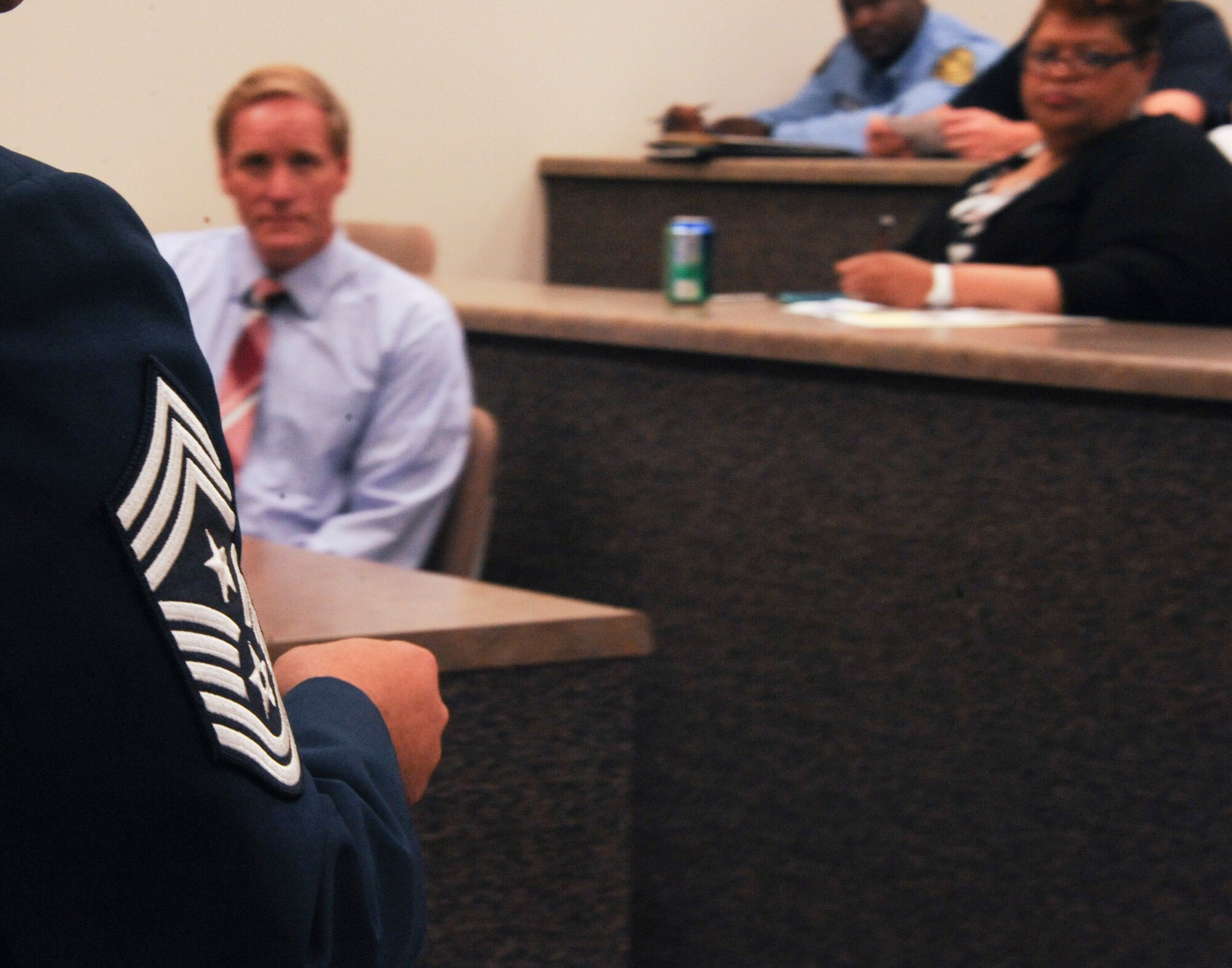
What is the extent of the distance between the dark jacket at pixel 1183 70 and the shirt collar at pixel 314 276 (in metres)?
Answer: 1.45

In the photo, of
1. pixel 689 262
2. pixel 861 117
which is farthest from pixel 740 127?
pixel 689 262

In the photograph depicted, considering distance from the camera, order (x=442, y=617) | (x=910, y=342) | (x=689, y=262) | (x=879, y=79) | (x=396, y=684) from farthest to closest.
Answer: (x=879, y=79), (x=689, y=262), (x=910, y=342), (x=442, y=617), (x=396, y=684)

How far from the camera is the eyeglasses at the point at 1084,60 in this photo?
1.82 meters

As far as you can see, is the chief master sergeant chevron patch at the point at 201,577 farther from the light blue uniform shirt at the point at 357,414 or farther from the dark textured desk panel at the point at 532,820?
the light blue uniform shirt at the point at 357,414

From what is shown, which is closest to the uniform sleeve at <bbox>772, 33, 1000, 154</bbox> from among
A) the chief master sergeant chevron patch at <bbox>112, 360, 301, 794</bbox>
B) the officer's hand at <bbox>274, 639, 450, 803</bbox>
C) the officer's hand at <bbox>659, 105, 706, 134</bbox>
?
the officer's hand at <bbox>659, 105, 706, 134</bbox>

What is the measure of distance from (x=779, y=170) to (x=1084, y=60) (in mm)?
1086

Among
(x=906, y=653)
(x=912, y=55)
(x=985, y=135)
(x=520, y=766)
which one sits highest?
(x=912, y=55)

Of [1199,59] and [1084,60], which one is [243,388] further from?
[1199,59]

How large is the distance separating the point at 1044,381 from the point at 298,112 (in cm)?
93

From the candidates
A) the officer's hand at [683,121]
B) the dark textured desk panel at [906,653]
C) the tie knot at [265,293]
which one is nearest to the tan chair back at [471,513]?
the dark textured desk panel at [906,653]

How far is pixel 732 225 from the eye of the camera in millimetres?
2984

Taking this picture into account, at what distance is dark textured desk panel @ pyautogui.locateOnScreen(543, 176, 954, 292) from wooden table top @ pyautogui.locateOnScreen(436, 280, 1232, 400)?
36.8 inches

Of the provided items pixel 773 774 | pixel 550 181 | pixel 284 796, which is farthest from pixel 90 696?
pixel 550 181

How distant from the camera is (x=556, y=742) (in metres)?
1.07
